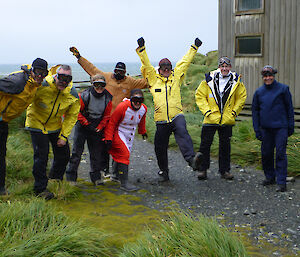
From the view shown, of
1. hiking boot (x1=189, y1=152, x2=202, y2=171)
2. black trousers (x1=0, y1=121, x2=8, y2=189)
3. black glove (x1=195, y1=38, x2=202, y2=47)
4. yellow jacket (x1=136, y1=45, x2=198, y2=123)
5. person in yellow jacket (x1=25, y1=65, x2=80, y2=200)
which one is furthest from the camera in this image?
black glove (x1=195, y1=38, x2=202, y2=47)

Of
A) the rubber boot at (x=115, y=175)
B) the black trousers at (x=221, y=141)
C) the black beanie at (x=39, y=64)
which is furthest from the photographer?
the rubber boot at (x=115, y=175)

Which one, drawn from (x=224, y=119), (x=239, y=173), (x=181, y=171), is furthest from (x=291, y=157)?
(x=181, y=171)

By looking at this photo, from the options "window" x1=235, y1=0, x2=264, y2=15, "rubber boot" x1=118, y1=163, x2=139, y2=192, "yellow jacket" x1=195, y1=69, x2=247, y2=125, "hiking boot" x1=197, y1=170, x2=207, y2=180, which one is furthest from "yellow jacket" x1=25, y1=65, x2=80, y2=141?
"window" x1=235, y1=0, x2=264, y2=15

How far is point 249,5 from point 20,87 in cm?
855

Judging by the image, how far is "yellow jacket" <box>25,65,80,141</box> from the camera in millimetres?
5402

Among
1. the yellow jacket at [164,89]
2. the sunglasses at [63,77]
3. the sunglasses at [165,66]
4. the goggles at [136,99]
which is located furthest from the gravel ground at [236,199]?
the sunglasses at [63,77]

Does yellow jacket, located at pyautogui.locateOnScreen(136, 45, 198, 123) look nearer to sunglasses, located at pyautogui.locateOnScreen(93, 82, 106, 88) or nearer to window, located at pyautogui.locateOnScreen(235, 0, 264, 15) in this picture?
sunglasses, located at pyautogui.locateOnScreen(93, 82, 106, 88)

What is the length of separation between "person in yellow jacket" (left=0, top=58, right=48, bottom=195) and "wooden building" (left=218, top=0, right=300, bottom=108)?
790 cm

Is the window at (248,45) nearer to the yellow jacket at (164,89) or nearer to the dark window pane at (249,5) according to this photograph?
the dark window pane at (249,5)

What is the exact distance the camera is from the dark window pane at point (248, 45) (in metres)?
11.5

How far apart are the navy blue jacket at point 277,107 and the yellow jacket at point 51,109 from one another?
295cm

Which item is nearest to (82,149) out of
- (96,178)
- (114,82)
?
(96,178)

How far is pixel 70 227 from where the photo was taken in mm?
4035

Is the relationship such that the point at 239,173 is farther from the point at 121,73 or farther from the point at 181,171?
the point at 121,73
